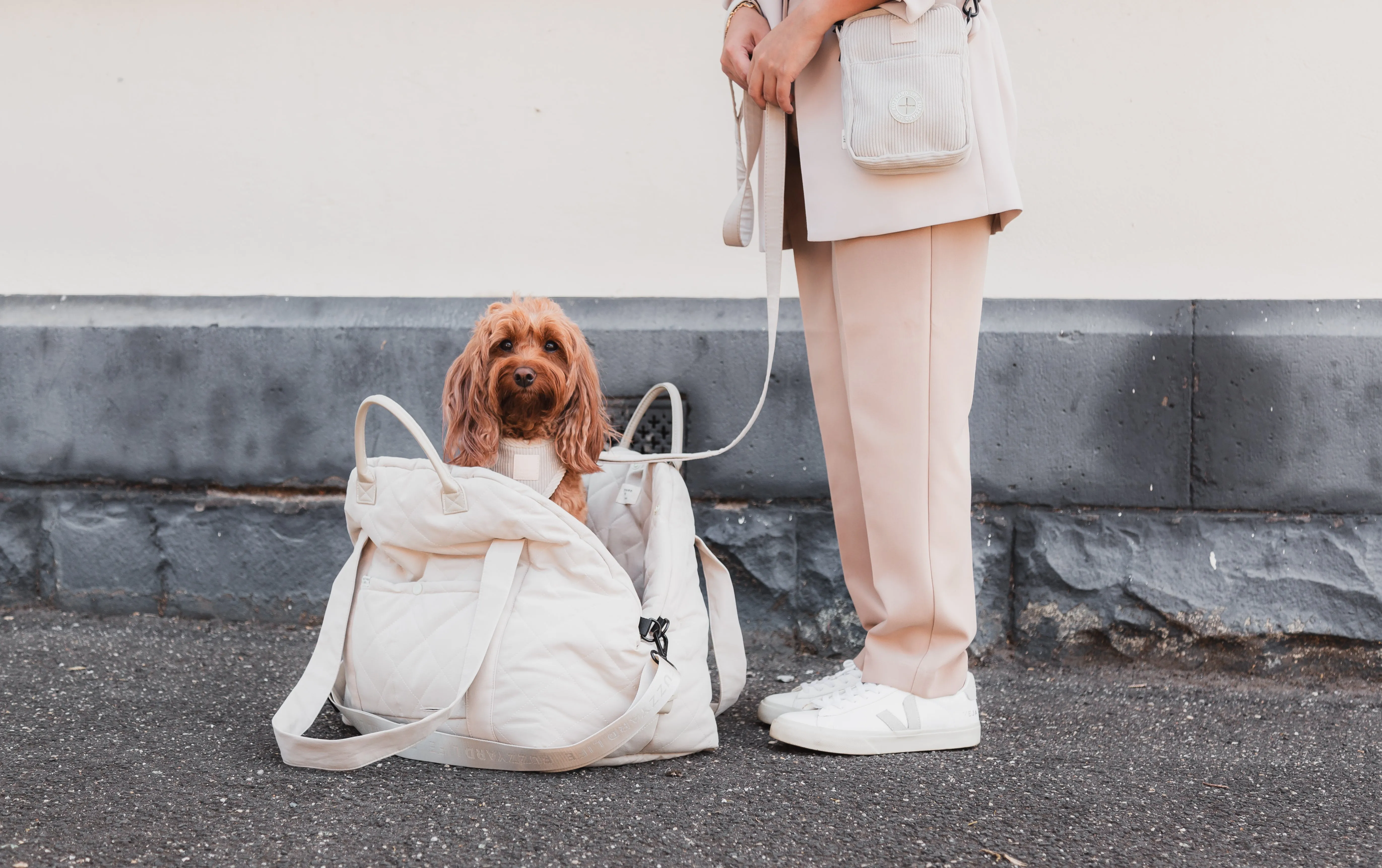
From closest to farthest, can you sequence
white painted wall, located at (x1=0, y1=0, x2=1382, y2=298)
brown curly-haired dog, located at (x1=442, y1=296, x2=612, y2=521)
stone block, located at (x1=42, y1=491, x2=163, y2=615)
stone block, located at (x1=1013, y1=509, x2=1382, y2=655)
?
1. brown curly-haired dog, located at (x1=442, y1=296, x2=612, y2=521)
2. stone block, located at (x1=1013, y1=509, x2=1382, y2=655)
3. white painted wall, located at (x1=0, y1=0, x2=1382, y2=298)
4. stone block, located at (x1=42, y1=491, x2=163, y2=615)

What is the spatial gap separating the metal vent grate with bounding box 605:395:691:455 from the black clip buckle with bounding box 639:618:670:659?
1173 mm

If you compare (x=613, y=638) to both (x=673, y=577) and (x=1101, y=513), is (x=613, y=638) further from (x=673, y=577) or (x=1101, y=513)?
(x=1101, y=513)

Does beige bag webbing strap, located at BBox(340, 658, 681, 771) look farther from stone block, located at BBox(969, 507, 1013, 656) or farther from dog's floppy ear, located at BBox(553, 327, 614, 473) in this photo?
stone block, located at BBox(969, 507, 1013, 656)

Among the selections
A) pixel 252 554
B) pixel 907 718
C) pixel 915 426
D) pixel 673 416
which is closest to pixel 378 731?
pixel 673 416

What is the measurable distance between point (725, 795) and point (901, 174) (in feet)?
3.92

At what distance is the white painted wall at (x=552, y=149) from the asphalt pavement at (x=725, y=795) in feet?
4.33

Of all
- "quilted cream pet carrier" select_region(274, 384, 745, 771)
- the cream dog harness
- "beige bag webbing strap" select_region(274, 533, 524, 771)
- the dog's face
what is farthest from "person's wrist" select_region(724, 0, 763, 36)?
"beige bag webbing strap" select_region(274, 533, 524, 771)

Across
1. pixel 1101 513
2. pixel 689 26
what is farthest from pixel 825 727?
pixel 689 26

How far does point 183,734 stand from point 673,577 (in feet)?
3.64

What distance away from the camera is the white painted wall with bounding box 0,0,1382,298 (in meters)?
2.93

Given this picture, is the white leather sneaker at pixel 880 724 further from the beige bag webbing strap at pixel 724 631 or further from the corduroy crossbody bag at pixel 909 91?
the corduroy crossbody bag at pixel 909 91

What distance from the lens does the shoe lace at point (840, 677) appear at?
2.27 m

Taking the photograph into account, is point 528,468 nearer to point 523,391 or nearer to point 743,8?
point 523,391

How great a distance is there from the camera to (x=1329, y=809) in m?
1.87
